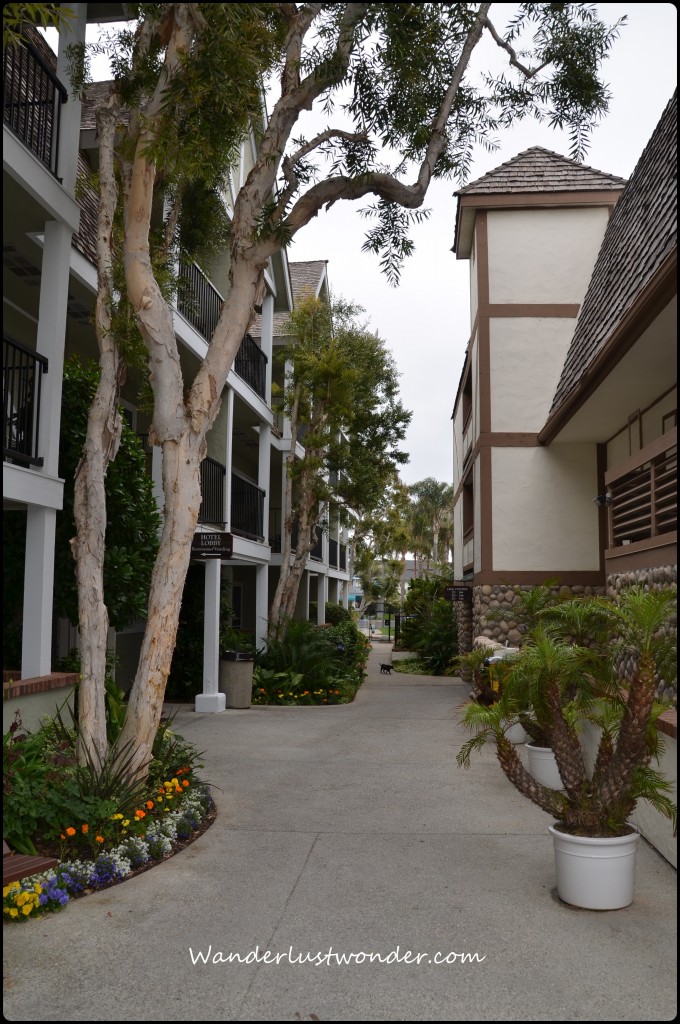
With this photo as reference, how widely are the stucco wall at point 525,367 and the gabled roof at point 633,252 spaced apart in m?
1.85

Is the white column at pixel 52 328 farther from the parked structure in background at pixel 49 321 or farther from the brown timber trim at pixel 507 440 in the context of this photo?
the brown timber trim at pixel 507 440

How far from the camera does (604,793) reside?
4875 mm

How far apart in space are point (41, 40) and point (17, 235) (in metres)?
2.96

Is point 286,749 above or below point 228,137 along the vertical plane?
below

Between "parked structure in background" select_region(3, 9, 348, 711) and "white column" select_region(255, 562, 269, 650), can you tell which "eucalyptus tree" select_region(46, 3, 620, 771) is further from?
"white column" select_region(255, 562, 269, 650)

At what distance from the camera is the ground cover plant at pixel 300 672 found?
1449 cm

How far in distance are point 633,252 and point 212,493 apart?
729cm

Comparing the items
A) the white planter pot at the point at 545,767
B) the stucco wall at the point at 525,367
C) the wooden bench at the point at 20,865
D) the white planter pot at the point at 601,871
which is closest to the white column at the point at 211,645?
the stucco wall at the point at 525,367

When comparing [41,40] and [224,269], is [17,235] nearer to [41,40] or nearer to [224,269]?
[41,40]

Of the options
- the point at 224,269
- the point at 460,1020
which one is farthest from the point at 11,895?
the point at 224,269

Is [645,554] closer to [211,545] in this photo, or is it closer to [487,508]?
[211,545]

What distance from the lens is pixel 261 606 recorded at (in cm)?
1623

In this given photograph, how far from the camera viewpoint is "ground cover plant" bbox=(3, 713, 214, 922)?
4949 mm

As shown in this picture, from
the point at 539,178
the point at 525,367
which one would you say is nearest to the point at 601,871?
the point at 525,367
